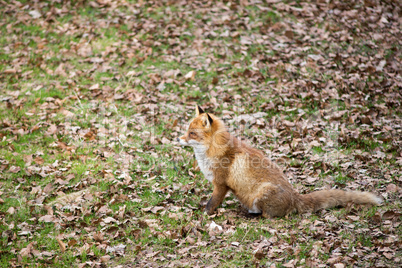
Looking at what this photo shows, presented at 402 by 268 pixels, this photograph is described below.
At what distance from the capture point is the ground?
5.93 meters

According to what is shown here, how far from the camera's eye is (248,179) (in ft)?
21.1

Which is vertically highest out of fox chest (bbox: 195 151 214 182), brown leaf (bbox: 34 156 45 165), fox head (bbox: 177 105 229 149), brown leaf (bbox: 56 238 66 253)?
fox head (bbox: 177 105 229 149)

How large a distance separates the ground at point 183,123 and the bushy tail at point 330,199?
18cm

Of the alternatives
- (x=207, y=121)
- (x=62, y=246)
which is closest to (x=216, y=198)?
(x=207, y=121)

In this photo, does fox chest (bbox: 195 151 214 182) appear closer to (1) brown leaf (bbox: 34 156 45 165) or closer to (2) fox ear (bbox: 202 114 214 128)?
(2) fox ear (bbox: 202 114 214 128)

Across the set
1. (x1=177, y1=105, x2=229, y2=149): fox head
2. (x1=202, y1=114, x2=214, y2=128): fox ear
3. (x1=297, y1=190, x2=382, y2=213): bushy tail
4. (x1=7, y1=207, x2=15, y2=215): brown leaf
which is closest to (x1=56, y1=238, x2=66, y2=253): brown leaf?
(x1=7, y1=207, x2=15, y2=215): brown leaf

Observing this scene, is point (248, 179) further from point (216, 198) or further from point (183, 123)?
point (183, 123)

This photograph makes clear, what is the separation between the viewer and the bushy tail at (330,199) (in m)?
6.28

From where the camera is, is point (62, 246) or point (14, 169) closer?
point (62, 246)

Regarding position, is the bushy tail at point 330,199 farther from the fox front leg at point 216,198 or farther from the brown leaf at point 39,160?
the brown leaf at point 39,160

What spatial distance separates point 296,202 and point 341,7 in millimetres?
10145

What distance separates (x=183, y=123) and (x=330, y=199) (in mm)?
4781

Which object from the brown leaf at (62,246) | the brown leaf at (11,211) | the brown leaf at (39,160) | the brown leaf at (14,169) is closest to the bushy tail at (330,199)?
the brown leaf at (62,246)

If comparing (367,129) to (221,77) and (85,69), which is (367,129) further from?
(85,69)
